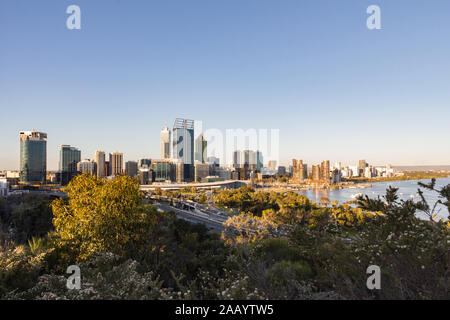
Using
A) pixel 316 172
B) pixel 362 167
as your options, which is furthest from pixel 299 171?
pixel 362 167

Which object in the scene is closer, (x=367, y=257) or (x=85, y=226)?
(x=367, y=257)

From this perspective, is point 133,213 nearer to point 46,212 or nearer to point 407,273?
point 407,273

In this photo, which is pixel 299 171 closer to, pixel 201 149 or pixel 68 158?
pixel 201 149

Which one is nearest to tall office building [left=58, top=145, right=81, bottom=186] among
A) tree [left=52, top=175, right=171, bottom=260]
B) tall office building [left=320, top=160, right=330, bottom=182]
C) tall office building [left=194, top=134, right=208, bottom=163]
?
tall office building [left=194, top=134, right=208, bottom=163]

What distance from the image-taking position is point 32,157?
91812 mm

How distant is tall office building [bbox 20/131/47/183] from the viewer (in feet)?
296

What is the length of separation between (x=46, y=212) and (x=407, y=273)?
23.5 m

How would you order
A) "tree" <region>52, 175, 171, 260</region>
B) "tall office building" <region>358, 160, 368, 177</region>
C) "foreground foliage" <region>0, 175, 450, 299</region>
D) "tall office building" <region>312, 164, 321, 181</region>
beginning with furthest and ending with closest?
1. "tall office building" <region>358, 160, 368, 177</region>
2. "tall office building" <region>312, 164, 321, 181</region>
3. "tree" <region>52, 175, 171, 260</region>
4. "foreground foliage" <region>0, 175, 450, 299</region>

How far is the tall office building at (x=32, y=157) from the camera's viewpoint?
90250mm

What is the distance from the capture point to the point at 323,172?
15912 cm

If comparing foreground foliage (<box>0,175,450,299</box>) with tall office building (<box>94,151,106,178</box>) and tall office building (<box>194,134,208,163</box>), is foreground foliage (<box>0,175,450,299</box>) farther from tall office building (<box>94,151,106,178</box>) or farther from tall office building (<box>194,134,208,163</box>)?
tall office building (<box>194,134,208,163</box>)

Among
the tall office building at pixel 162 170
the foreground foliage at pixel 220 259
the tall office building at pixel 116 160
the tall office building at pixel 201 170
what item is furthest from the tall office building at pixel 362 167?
the foreground foliage at pixel 220 259

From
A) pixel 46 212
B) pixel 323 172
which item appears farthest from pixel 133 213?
pixel 323 172
